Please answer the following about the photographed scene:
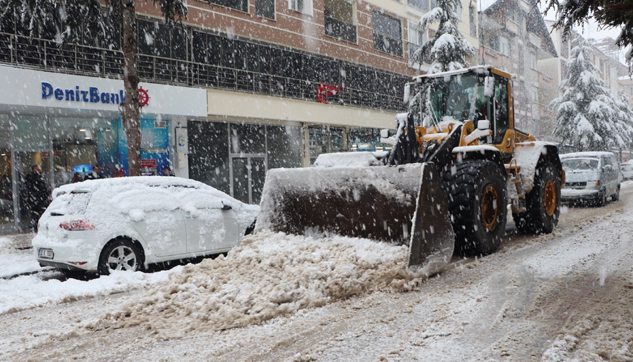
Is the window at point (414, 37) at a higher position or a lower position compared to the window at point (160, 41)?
higher

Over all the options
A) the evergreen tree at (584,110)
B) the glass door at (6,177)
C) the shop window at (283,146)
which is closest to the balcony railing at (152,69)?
the shop window at (283,146)

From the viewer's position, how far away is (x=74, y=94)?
510 inches

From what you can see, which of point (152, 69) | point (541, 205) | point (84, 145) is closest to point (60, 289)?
point (541, 205)

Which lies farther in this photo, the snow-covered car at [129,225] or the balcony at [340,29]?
the balcony at [340,29]

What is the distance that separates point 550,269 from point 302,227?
123 inches

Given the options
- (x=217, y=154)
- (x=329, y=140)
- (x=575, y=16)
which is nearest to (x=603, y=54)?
(x=329, y=140)

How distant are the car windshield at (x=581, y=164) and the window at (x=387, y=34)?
438 inches

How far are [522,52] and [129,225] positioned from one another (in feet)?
128

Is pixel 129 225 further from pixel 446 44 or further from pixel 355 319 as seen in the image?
pixel 446 44

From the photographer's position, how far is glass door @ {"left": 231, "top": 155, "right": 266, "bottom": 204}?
18.3 m

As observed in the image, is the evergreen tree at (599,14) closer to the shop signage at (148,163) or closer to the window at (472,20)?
the shop signage at (148,163)

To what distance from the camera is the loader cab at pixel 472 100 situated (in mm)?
7988

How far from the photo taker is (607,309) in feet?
14.3

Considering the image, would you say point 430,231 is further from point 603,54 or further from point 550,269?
point 603,54
